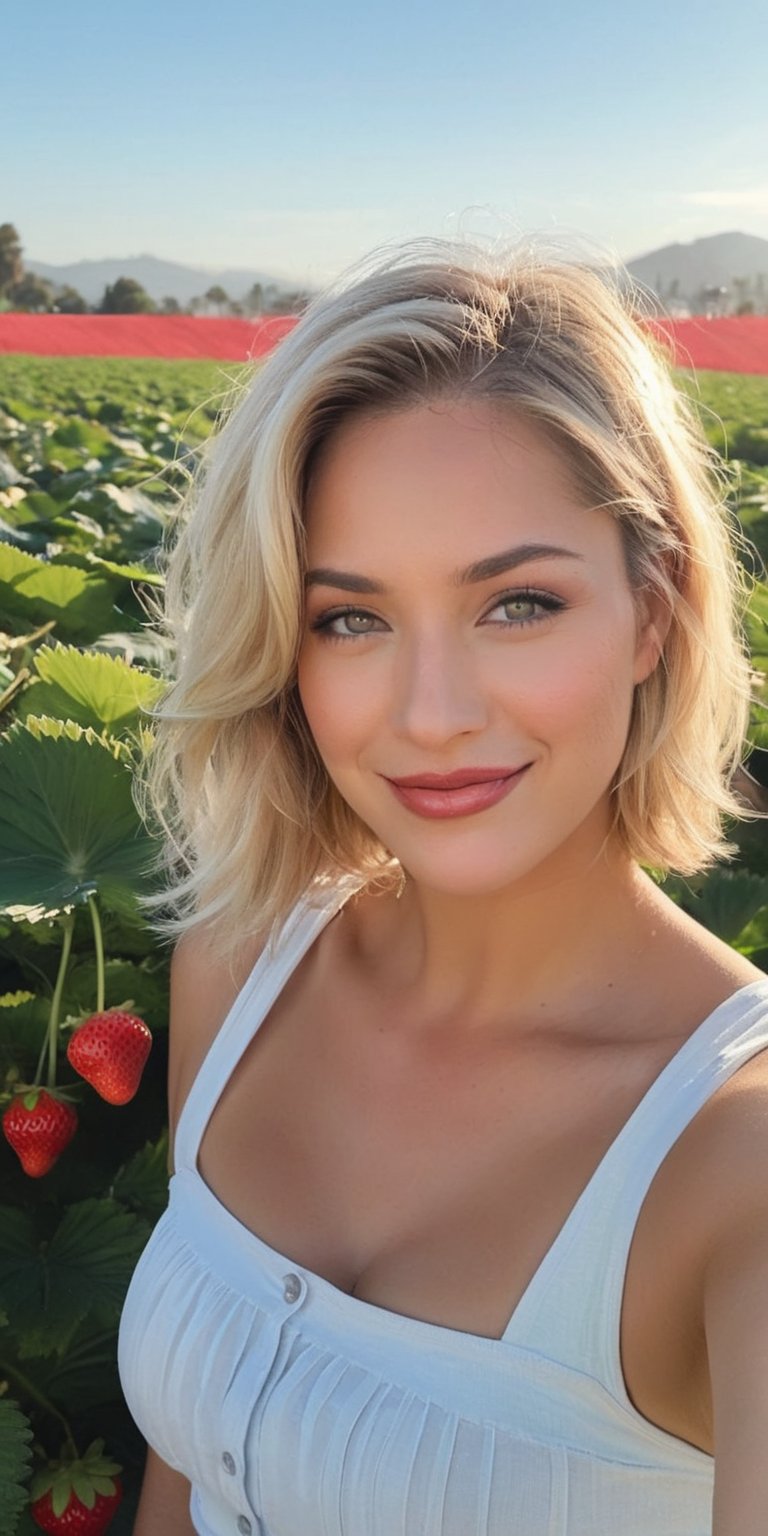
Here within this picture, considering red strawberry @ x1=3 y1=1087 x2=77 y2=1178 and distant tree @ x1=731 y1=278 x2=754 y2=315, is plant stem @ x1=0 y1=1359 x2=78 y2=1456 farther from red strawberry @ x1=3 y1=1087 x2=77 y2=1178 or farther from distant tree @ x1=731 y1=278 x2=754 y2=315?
distant tree @ x1=731 y1=278 x2=754 y2=315

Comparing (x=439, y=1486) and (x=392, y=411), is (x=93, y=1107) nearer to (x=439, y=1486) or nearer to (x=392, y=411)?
(x=439, y=1486)

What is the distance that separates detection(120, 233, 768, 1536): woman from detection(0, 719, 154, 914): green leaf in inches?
6.8

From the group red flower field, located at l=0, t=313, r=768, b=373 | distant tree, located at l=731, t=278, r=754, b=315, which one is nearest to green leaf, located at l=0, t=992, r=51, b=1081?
red flower field, located at l=0, t=313, r=768, b=373

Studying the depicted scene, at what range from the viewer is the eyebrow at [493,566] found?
1.53 metres

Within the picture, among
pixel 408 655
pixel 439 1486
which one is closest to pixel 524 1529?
pixel 439 1486

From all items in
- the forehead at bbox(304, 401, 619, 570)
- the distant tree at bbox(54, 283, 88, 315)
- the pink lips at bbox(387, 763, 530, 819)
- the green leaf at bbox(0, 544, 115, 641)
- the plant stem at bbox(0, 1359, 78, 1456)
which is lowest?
the plant stem at bbox(0, 1359, 78, 1456)

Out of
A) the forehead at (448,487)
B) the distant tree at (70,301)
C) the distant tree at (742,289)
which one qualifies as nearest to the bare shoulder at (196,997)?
the forehead at (448,487)

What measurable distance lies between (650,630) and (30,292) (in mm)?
79322

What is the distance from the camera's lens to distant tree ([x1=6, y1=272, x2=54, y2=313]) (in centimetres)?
7281

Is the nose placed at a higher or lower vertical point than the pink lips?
higher

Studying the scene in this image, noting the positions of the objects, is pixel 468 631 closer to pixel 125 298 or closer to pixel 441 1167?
pixel 441 1167

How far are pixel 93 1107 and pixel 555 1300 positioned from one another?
1.07m

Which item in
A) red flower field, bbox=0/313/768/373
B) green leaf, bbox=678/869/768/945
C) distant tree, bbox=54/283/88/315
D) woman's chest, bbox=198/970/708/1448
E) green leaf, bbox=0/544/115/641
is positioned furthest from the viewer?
distant tree, bbox=54/283/88/315

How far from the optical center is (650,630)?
171 centimetres
